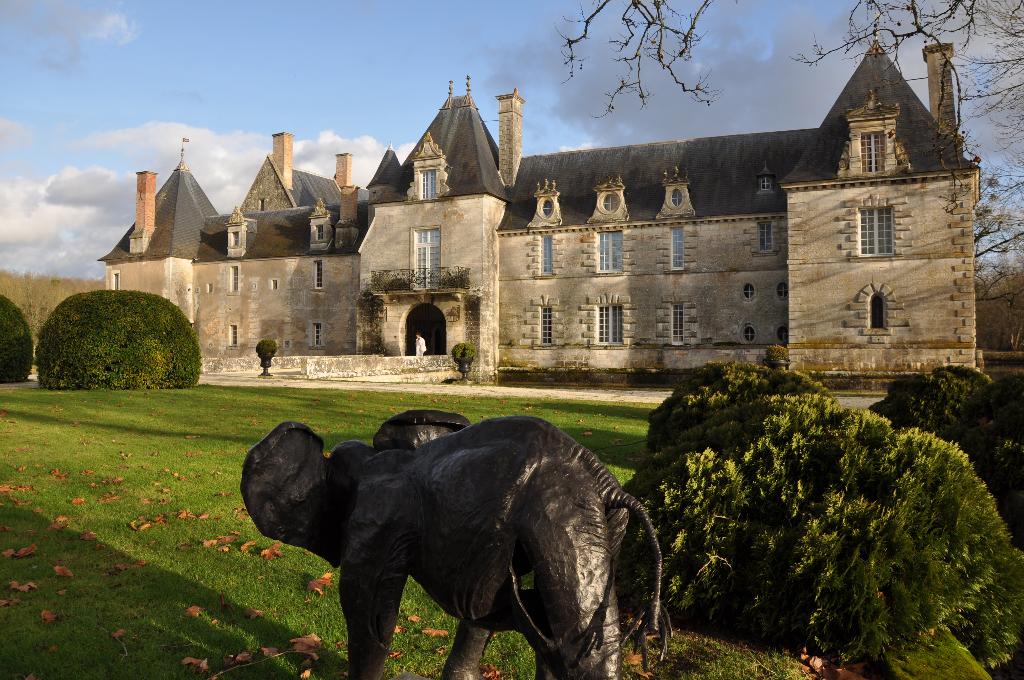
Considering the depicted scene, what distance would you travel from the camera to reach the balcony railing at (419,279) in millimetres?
31484

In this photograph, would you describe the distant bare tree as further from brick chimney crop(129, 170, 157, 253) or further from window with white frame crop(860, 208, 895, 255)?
window with white frame crop(860, 208, 895, 255)

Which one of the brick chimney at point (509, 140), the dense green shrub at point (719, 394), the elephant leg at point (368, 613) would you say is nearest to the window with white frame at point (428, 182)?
the brick chimney at point (509, 140)

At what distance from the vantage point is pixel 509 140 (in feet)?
111

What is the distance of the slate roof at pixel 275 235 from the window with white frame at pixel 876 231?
71.8 feet

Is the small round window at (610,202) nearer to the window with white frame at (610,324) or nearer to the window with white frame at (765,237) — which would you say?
the window with white frame at (610,324)

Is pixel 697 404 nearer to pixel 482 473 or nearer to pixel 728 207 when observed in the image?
pixel 482 473

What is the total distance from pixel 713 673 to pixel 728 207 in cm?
2710

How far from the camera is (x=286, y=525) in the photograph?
2570mm

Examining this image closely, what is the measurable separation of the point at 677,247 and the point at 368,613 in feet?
94.1

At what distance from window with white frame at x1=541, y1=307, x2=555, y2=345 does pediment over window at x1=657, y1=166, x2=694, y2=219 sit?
235 inches

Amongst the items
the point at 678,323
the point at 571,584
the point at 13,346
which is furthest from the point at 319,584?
the point at 678,323

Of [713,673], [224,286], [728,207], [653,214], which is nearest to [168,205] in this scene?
[224,286]

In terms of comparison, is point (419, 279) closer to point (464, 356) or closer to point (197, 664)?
point (464, 356)

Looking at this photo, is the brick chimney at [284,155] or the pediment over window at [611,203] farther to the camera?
the brick chimney at [284,155]
